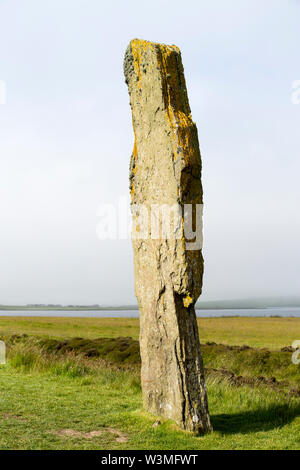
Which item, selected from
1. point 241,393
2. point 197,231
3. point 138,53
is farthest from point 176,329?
point 138,53

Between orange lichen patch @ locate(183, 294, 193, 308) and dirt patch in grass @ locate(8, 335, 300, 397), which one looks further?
dirt patch in grass @ locate(8, 335, 300, 397)

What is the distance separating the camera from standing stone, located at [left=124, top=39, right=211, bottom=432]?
8.48 meters

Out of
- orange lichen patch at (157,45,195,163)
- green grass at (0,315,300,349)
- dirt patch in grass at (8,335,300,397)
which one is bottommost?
green grass at (0,315,300,349)

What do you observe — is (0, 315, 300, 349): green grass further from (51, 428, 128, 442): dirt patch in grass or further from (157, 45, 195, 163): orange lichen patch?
(157, 45, 195, 163): orange lichen patch

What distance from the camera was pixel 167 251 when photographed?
8.66m

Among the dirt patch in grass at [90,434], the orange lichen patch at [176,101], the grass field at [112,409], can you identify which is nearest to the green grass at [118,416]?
the grass field at [112,409]

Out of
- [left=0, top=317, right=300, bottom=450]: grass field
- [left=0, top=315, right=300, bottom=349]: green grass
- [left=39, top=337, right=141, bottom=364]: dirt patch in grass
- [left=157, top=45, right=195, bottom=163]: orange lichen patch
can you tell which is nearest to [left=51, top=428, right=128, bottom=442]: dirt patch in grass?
[left=0, top=317, right=300, bottom=450]: grass field

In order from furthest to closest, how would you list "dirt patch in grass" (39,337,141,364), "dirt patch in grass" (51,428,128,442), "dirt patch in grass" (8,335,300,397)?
"dirt patch in grass" (39,337,141,364) < "dirt patch in grass" (8,335,300,397) < "dirt patch in grass" (51,428,128,442)

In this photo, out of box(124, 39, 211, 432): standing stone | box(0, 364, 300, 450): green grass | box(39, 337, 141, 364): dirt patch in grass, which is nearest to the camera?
box(0, 364, 300, 450): green grass

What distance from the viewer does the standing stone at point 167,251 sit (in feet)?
27.8

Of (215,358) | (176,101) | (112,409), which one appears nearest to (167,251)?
(176,101)

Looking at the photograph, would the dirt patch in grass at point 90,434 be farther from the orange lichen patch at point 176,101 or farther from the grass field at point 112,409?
the orange lichen patch at point 176,101

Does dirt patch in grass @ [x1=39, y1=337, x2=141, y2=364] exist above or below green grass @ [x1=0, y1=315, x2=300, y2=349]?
above
